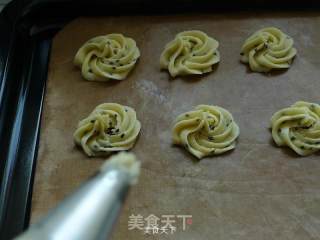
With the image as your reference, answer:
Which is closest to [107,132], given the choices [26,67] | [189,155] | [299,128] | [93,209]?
[189,155]

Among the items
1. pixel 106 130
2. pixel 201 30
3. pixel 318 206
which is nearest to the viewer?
pixel 318 206

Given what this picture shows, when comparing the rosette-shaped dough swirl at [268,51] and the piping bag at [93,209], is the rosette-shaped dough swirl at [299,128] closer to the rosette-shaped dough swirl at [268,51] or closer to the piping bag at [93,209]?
the rosette-shaped dough swirl at [268,51]

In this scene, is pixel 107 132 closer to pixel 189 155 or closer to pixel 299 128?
pixel 189 155

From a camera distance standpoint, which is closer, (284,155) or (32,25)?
(284,155)

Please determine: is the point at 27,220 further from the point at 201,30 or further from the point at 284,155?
the point at 201,30

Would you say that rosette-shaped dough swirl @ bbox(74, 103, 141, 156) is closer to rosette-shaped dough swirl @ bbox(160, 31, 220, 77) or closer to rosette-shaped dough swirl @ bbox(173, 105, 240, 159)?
rosette-shaped dough swirl @ bbox(173, 105, 240, 159)

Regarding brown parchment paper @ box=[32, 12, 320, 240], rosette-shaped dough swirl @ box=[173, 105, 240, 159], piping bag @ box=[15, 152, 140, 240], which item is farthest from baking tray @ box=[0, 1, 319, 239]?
piping bag @ box=[15, 152, 140, 240]

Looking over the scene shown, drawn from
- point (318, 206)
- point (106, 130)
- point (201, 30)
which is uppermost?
point (201, 30)

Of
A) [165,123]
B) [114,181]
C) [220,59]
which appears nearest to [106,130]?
[165,123]
